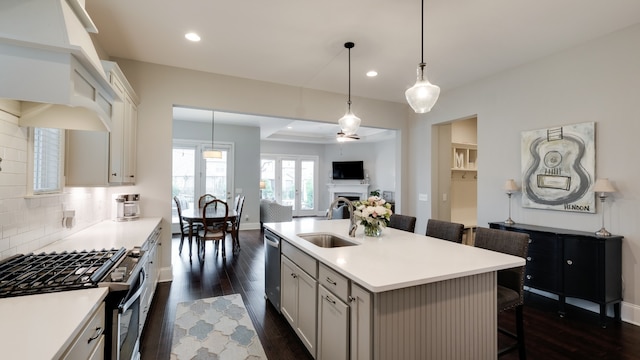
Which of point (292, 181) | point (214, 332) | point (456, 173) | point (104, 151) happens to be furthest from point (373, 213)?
point (292, 181)

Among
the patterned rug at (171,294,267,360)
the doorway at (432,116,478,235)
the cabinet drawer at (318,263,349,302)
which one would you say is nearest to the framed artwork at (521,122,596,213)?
the doorway at (432,116,478,235)

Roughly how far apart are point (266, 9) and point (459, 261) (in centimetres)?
257

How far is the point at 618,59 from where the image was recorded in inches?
118

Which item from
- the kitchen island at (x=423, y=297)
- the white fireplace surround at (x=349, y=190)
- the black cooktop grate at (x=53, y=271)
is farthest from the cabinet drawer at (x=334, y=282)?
the white fireplace surround at (x=349, y=190)

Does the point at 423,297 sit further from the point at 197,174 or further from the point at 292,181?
the point at 292,181

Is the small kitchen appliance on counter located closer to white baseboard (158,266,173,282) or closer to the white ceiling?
white baseboard (158,266,173,282)

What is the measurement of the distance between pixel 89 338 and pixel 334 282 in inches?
48.0

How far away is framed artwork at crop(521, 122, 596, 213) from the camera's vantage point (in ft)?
10.5

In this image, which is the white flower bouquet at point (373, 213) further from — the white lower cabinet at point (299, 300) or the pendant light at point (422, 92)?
the pendant light at point (422, 92)

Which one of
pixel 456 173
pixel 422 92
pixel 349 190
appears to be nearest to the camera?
pixel 422 92

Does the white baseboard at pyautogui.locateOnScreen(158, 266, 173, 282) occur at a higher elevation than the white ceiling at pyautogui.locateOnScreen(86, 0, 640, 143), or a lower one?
lower

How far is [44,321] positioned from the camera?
1088mm

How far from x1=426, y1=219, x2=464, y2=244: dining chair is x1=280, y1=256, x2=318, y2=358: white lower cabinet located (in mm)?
1355

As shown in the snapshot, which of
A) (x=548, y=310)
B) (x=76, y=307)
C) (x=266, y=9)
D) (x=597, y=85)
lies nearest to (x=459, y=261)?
(x=76, y=307)
